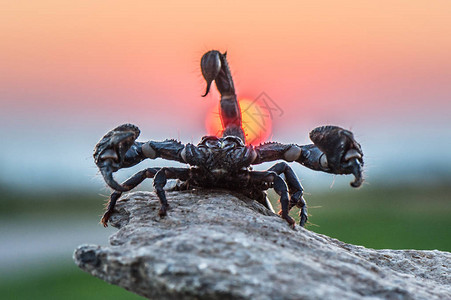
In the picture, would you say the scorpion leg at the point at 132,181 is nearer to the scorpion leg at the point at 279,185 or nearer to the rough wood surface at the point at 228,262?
the rough wood surface at the point at 228,262

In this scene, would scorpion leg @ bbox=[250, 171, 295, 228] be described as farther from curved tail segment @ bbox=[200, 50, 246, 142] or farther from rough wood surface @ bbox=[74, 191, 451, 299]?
curved tail segment @ bbox=[200, 50, 246, 142]

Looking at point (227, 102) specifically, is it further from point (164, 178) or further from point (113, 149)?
point (113, 149)

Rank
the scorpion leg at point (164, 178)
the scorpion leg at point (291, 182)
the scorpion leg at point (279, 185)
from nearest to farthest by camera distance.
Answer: the scorpion leg at point (164, 178) < the scorpion leg at point (279, 185) < the scorpion leg at point (291, 182)

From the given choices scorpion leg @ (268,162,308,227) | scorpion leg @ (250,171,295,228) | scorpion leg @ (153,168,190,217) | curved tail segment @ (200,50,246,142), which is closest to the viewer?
scorpion leg @ (153,168,190,217)

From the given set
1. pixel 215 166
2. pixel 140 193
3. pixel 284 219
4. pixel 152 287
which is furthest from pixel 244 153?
pixel 152 287

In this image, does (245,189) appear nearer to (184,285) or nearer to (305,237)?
(305,237)

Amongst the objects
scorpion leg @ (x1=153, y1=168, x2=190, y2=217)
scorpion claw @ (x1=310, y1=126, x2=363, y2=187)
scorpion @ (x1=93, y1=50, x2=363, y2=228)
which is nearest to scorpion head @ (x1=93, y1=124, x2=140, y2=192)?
scorpion @ (x1=93, y1=50, x2=363, y2=228)

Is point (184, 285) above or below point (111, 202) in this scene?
below

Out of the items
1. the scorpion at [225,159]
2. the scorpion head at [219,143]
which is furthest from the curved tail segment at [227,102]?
the scorpion head at [219,143]

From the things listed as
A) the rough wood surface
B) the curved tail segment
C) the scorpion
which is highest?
the curved tail segment
